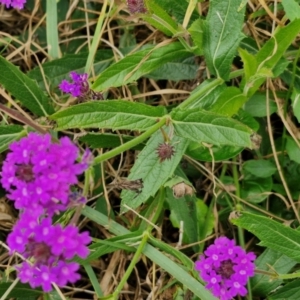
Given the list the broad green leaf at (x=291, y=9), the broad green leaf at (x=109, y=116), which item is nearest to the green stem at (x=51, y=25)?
the broad green leaf at (x=109, y=116)

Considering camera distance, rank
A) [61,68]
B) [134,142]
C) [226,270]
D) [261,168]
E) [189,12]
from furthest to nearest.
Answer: [61,68], [261,168], [189,12], [226,270], [134,142]

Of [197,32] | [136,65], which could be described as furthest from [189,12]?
[136,65]

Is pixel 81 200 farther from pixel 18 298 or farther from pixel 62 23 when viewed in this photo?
pixel 62 23

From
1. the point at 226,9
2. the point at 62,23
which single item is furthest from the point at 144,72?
the point at 62,23

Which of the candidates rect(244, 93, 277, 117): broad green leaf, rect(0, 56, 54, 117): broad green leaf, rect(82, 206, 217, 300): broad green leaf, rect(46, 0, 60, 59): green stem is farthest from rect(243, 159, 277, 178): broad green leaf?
rect(46, 0, 60, 59): green stem

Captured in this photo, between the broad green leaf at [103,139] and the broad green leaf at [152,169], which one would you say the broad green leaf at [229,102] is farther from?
the broad green leaf at [103,139]

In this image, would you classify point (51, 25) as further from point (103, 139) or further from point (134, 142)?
point (134, 142)

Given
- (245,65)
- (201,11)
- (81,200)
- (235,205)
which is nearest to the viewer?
(81,200)
